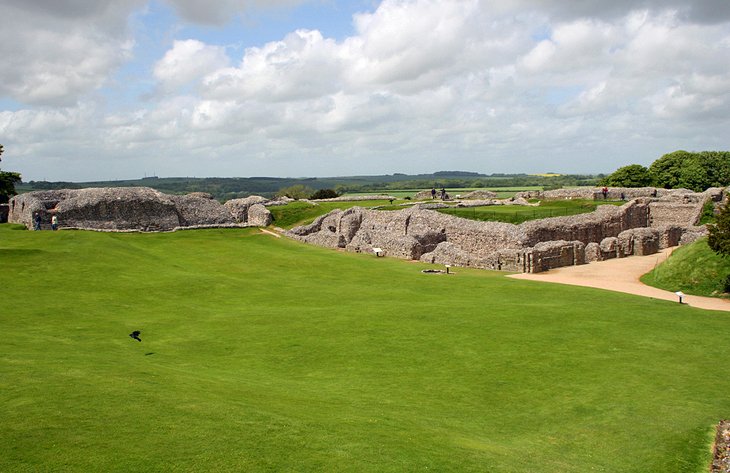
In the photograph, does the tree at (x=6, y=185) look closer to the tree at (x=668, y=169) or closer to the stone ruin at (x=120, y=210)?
the stone ruin at (x=120, y=210)

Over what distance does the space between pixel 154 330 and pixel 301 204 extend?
1907 inches

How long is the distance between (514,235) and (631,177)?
190 ft

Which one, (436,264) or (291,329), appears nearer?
(291,329)

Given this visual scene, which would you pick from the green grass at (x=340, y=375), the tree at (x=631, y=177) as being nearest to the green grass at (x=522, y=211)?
the green grass at (x=340, y=375)

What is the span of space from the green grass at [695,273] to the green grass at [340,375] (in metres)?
6.81

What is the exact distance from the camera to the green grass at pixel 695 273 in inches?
1216

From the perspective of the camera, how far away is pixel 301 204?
220ft

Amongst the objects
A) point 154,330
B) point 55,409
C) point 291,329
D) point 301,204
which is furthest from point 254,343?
point 301,204

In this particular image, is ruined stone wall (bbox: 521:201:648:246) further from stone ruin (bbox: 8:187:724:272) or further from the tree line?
the tree line

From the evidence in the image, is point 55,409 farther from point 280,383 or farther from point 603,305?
point 603,305

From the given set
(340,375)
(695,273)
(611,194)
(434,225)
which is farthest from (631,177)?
(340,375)

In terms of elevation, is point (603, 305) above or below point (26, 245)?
below

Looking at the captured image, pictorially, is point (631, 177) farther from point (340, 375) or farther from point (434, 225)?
point (340, 375)

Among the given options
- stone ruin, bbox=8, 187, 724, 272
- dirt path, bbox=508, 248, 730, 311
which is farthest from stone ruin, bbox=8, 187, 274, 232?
dirt path, bbox=508, 248, 730, 311
